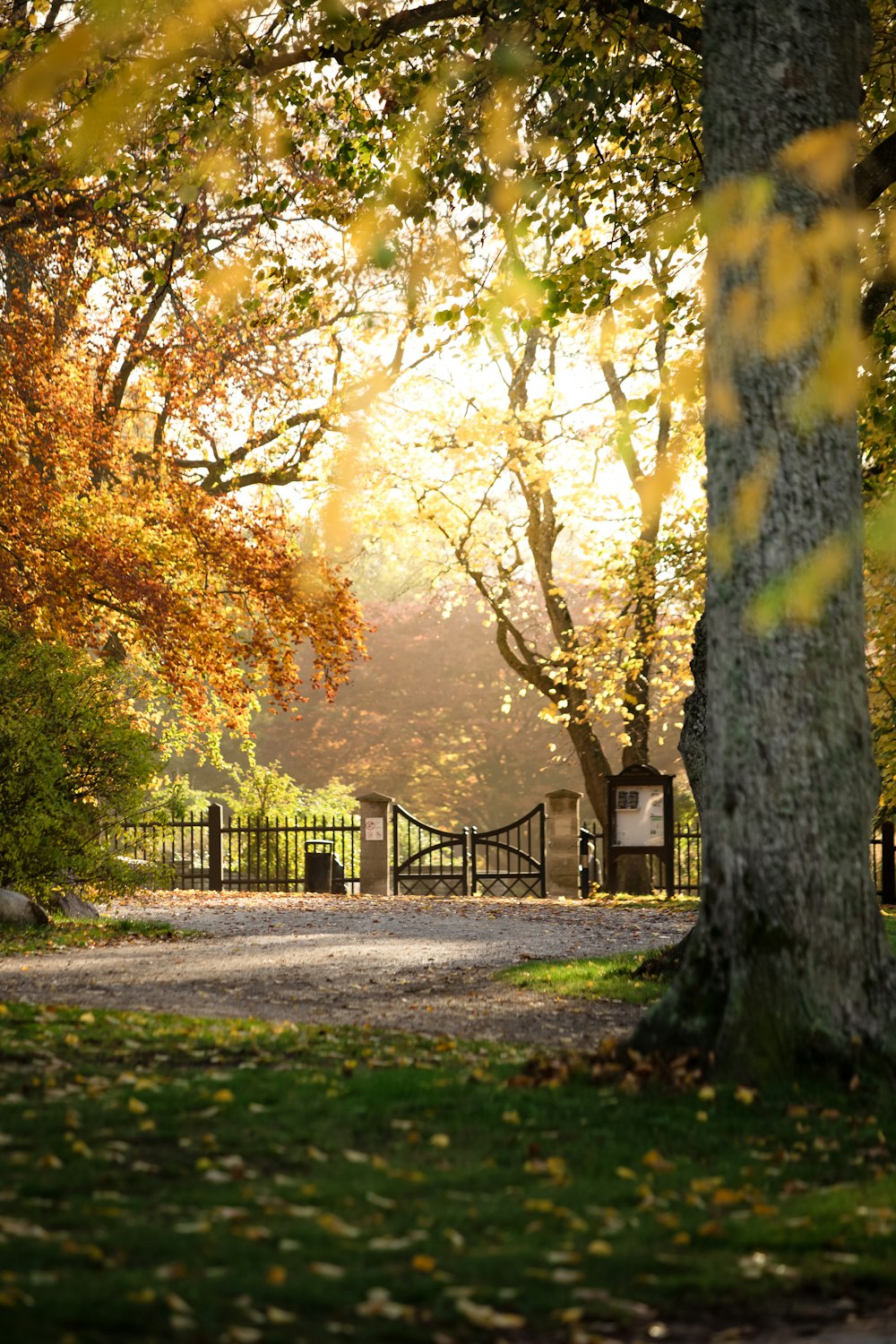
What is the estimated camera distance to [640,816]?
19719 mm

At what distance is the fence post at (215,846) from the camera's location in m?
23.9

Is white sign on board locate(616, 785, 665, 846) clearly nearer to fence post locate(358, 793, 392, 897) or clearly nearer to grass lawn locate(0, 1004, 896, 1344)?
fence post locate(358, 793, 392, 897)

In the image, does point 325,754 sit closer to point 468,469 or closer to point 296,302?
point 468,469

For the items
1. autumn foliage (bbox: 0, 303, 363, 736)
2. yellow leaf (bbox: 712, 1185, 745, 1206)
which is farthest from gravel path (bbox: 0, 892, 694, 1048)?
autumn foliage (bbox: 0, 303, 363, 736)

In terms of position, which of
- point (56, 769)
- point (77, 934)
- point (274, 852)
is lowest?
point (77, 934)

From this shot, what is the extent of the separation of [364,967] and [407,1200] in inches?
263

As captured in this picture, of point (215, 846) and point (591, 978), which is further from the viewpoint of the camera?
point (215, 846)

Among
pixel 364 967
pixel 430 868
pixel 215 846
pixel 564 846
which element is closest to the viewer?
pixel 364 967

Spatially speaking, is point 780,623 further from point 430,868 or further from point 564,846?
point 430,868

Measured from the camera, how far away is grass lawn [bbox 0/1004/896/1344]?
11.2 feet

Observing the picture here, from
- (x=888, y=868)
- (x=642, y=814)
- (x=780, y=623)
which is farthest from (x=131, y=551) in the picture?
(x=780, y=623)

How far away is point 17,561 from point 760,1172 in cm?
1273

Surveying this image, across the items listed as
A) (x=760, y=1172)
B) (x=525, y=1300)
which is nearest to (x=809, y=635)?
(x=760, y=1172)

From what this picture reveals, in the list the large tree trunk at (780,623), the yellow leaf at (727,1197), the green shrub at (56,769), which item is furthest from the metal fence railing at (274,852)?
the yellow leaf at (727,1197)
